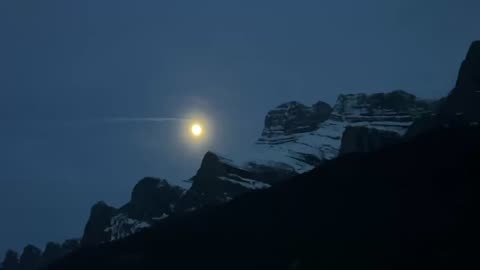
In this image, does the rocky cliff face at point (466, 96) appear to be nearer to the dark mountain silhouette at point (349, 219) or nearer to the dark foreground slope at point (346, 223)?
the dark mountain silhouette at point (349, 219)

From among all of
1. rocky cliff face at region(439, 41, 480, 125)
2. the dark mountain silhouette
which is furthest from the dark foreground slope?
rocky cliff face at region(439, 41, 480, 125)

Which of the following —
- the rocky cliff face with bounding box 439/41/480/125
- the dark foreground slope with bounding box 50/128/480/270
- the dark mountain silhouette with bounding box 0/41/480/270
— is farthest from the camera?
the rocky cliff face with bounding box 439/41/480/125

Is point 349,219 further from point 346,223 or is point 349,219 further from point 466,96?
point 466,96

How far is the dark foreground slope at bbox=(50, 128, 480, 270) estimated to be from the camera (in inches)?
5049

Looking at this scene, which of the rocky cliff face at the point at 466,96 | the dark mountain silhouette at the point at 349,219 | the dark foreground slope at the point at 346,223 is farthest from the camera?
the rocky cliff face at the point at 466,96

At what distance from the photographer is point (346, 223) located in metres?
147

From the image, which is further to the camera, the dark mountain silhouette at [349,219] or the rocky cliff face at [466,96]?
the rocky cliff face at [466,96]

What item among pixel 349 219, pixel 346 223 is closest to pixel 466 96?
pixel 349 219

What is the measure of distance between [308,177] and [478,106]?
137 ft

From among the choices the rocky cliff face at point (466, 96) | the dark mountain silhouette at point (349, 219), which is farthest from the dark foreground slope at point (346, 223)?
the rocky cliff face at point (466, 96)

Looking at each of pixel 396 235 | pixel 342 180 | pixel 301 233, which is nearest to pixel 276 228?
pixel 301 233

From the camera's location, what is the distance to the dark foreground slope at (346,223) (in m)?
128

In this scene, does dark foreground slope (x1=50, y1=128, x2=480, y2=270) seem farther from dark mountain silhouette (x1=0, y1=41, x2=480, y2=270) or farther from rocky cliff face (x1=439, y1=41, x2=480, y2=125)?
rocky cliff face (x1=439, y1=41, x2=480, y2=125)

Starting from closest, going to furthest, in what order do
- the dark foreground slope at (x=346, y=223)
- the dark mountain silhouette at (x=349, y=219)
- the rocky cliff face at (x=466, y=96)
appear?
the dark foreground slope at (x=346, y=223) < the dark mountain silhouette at (x=349, y=219) < the rocky cliff face at (x=466, y=96)
